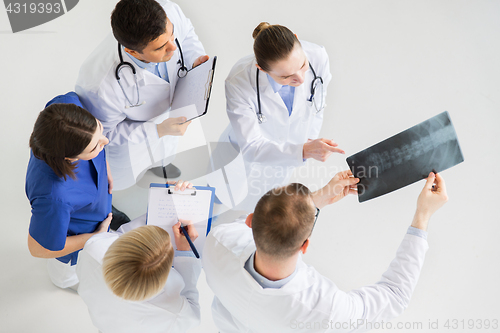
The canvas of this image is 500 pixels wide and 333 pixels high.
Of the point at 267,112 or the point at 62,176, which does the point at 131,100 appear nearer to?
the point at 62,176

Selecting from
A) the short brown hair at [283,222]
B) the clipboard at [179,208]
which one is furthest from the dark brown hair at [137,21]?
the short brown hair at [283,222]

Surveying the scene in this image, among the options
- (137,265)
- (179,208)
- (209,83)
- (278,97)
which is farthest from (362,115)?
(137,265)

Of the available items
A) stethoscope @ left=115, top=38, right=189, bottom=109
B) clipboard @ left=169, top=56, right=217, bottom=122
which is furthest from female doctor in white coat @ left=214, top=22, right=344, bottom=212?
stethoscope @ left=115, top=38, right=189, bottom=109

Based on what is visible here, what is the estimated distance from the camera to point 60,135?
4.01 feet

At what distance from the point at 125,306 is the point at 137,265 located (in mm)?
204

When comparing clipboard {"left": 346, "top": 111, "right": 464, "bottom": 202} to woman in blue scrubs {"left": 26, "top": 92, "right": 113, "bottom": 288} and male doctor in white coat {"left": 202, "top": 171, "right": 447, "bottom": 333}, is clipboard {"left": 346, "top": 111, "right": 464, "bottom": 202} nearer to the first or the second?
male doctor in white coat {"left": 202, "top": 171, "right": 447, "bottom": 333}

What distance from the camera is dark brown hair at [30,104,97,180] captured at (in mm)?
1215

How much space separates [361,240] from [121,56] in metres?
1.71

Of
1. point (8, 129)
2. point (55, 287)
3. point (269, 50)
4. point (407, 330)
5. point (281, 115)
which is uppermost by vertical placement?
point (269, 50)

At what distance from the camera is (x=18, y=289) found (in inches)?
79.5

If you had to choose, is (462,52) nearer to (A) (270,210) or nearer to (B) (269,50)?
(B) (269,50)

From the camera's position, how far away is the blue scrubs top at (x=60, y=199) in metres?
1.27

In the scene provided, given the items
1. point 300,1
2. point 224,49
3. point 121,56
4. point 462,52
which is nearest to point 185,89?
point 121,56

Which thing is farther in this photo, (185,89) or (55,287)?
(55,287)
